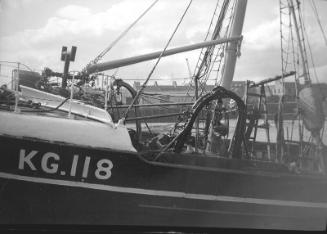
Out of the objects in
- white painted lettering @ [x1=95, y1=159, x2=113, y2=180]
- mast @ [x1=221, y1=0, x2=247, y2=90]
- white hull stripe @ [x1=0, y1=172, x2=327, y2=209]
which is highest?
mast @ [x1=221, y1=0, x2=247, y2=90]

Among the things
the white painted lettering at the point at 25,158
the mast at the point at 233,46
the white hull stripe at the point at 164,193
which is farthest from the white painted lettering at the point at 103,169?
the mast at the point at 233,46

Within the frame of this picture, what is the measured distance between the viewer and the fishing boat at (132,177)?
4934mm

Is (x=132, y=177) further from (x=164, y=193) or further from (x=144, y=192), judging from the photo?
(x=164, y=193)

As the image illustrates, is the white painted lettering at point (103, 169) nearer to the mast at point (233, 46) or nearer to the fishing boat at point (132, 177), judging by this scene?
the fishing boat at point (132, 177)

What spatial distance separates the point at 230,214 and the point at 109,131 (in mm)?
2516

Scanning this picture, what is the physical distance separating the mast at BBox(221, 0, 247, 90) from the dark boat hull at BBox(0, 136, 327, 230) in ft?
8.66

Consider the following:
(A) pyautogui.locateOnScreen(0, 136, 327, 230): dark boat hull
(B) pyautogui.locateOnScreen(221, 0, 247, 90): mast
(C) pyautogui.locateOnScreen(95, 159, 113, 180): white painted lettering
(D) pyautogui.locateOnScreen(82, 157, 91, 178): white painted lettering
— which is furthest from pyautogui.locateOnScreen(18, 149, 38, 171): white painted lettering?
(B) pyautogui.locateOnScreen(221, 0, 247, 90): mast

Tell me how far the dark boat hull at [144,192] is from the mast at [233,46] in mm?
2638

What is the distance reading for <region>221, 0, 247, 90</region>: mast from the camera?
7.66 metres

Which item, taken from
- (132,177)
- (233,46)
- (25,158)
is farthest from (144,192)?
(233,46)

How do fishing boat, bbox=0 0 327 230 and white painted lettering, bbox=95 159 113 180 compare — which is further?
white painted lettering, bbox=95 159 113 180

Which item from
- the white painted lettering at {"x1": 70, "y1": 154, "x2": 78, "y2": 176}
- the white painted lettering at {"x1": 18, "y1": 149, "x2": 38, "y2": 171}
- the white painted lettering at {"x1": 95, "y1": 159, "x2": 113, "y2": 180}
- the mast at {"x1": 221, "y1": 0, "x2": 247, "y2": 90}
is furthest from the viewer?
the mast at {"x1": 221, "y1": 0, "x2": 247, "y2": 90}

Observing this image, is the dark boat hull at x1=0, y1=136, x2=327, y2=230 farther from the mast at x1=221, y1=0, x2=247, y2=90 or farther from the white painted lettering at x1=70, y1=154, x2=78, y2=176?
the mast at x1=221, y1=0, x2=247, y2=90

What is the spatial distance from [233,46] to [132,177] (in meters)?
4.17
